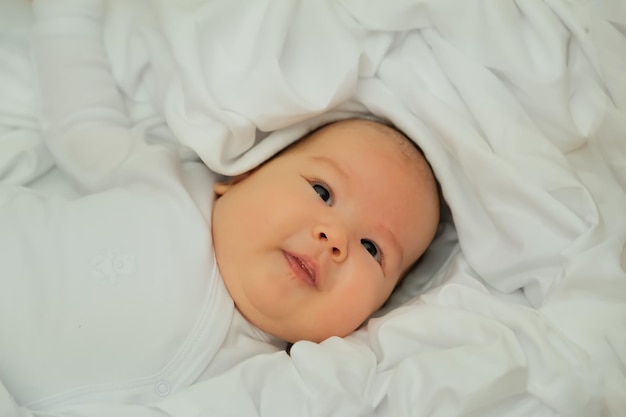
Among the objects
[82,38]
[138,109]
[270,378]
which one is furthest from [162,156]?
[270,378]

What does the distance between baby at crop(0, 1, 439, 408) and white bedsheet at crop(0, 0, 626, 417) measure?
0.05 meters

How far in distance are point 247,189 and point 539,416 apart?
478mm

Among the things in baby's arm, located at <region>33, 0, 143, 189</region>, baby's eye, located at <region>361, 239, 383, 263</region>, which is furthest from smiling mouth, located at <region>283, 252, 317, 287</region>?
baby's arm, located at <region>33, 0, 143, 189</region>

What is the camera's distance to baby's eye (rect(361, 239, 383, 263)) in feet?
3.14

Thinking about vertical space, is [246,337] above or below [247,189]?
below

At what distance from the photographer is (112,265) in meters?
0.88

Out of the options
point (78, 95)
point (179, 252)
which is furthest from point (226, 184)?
point (78, 95)

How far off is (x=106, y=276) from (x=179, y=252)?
100mm

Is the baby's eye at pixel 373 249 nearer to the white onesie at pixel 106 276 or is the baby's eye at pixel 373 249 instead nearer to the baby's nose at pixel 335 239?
the baby's nose at pixel 335 239

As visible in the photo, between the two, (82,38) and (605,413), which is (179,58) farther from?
(605,413)

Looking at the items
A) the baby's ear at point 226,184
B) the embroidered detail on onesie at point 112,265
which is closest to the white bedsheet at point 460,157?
the baby's ear at point 226,184

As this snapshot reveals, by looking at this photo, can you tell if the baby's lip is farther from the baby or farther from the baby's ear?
the baby's ear

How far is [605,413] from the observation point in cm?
81

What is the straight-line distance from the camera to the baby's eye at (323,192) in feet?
3.10
